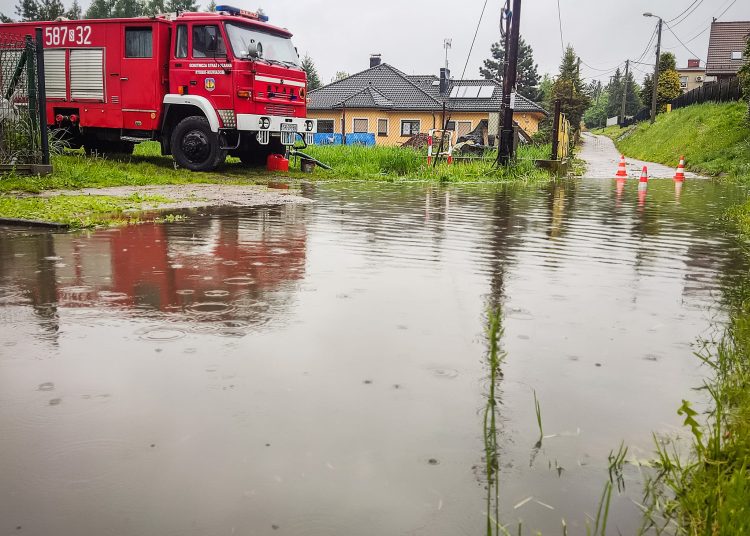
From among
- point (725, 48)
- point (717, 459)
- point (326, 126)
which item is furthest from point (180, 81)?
point (725, 48)

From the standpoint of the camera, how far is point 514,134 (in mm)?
19984

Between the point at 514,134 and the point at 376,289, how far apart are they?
15796mm

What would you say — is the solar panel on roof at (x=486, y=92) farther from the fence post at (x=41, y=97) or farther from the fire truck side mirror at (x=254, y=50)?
the fence post at (x=41, y=97)

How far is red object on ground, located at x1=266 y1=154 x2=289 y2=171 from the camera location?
17.6m

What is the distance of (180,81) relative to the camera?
599 inches

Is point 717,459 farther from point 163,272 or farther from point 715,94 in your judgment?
point 715,94

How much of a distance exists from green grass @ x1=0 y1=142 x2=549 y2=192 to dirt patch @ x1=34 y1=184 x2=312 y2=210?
578 millimetres

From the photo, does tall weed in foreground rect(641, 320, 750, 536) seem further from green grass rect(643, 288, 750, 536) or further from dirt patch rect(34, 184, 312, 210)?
dirt patch rect(34, 184, 312, 210)

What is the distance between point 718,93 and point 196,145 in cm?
3113

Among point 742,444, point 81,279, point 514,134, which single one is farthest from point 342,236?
point 514,134

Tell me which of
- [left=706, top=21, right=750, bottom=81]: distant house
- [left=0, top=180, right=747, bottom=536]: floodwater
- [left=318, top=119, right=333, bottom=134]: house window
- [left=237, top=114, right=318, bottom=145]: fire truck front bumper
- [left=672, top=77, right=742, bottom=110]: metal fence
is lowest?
[left=0, top=180, right=747, bottom=536]: floodwater

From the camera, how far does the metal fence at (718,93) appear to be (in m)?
33.8

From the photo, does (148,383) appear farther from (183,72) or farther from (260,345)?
(183,72)

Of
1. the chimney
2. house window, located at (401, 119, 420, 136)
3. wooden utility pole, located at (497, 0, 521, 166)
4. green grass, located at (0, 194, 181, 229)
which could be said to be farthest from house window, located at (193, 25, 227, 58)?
the chimney
